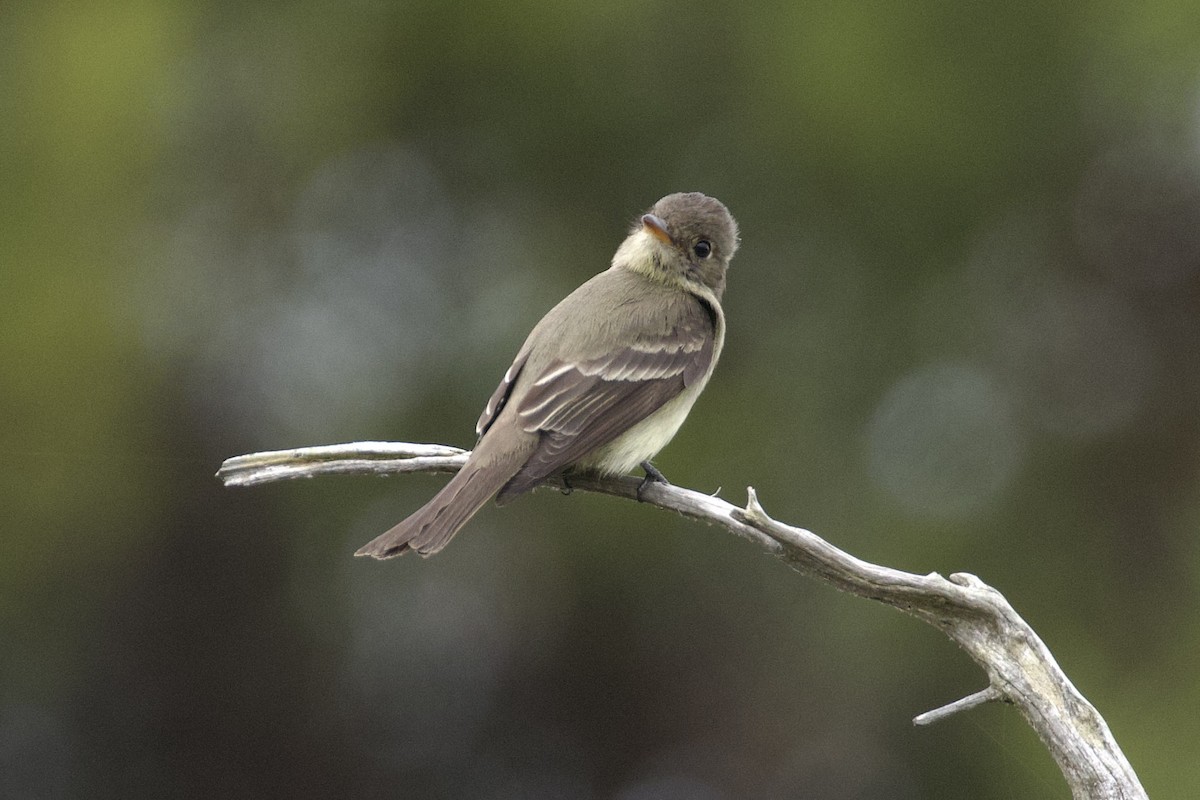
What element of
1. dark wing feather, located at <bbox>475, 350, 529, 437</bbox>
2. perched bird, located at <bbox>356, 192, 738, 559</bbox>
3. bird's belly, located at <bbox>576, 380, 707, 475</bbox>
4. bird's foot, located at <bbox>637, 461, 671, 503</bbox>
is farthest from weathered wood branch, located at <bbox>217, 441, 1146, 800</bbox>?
dark wing feather, located at <bbox>475, 350, 529, 437</bbox>

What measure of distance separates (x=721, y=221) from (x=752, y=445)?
5.14ft

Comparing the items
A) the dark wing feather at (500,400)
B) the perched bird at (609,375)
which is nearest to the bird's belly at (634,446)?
the perched bird at (609,375)

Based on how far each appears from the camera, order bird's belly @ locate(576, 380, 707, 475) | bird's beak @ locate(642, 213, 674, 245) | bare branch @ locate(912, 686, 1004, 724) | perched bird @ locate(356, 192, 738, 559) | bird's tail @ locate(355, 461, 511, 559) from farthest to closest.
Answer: bird's beak @ locate(642, 213, 674, 245) → bird's belly @ locate(576, 380, 707, 475) → perched bird @ locate(356, 192, 738, 559) → bird's tail @ locate(355, 461, 511, 559) → bare branch @ locate(912, 686, 1004, 724)

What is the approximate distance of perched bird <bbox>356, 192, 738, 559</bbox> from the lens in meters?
3.84

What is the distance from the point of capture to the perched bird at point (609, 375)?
384 centimetres

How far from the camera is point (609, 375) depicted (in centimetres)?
424

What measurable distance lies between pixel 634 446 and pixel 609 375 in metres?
0.24

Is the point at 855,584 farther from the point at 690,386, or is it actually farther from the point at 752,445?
the point at 752,445

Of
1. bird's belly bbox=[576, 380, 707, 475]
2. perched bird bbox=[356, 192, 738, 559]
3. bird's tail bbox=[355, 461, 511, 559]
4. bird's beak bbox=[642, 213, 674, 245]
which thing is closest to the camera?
bird's tail bbox=[355, 461, 511, 559]

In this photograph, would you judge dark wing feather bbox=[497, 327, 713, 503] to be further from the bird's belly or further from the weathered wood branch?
the weathered wood branch

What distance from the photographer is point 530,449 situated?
3.97m

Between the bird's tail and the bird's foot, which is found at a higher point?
the bird's foot

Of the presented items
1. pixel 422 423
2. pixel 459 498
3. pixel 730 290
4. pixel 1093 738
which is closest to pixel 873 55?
pixel 730 290

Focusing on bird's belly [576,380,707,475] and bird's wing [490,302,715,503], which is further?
bird's belly [576,380,707,475]
